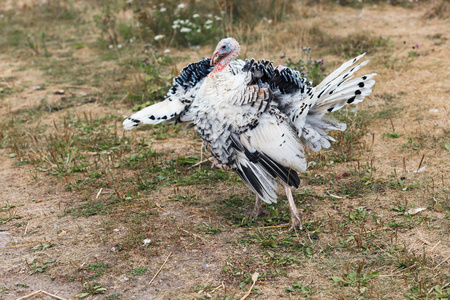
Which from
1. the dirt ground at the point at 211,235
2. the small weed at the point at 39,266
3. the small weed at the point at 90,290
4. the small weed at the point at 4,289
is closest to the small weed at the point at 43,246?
the dirt ground at the point at 211,235

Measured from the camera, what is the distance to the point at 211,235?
13.4 feet

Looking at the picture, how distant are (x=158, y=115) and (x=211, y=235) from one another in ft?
4.34

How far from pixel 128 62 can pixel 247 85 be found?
4.91 metres

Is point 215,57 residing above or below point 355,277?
above

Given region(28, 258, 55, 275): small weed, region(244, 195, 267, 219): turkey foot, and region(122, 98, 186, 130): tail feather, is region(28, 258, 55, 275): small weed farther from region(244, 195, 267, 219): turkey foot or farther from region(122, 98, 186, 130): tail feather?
region(244, 195, 267, 219): turkey foot

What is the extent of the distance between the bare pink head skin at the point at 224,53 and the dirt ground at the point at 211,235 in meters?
1.34

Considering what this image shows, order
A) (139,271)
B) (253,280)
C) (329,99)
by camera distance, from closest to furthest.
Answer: (253,280) → (139,271) → (329,99)

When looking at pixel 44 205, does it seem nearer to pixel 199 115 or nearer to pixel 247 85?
pixel 199 115

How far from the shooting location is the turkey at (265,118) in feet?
13.2

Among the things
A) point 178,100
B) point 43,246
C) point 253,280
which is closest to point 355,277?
point 253,280

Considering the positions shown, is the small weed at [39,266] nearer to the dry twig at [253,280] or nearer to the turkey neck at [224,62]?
the dry twig at [253,280]

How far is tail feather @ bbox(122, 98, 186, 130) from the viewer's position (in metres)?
4.55

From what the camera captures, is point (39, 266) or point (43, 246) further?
point (43, 246)

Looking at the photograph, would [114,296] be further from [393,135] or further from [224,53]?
[393,135]
